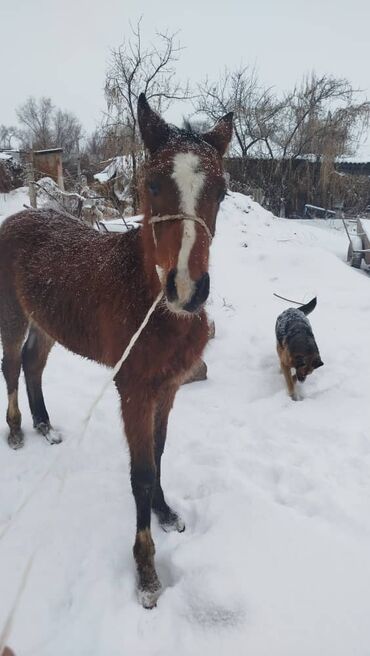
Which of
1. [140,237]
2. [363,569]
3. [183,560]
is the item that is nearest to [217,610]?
[183,560]

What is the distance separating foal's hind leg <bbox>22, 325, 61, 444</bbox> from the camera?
3.35 meters

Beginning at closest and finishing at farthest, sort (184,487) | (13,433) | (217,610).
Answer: (217,610), (184,487), (13,433)

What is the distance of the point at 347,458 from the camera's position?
2977 mm

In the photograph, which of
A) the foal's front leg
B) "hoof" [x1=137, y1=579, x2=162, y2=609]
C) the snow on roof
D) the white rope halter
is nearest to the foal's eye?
the white rope halter

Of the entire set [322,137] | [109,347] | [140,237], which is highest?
[322,137]

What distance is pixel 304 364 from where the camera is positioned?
13.7 feet

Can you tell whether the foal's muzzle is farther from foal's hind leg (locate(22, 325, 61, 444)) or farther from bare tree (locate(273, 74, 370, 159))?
bare tree (locate(273, 74, 370, 159))

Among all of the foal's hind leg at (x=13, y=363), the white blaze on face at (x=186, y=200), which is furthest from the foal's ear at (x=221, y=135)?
the foal's hind leg at (x=13, y=363)

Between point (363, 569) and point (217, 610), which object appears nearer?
point (217, 610)

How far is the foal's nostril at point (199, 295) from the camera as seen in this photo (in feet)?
4.93

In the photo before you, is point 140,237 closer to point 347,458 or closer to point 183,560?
point 183,560

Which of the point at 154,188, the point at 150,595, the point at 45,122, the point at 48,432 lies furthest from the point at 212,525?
the point at 45,122

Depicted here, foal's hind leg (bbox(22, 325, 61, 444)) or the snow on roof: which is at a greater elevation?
the snow on roof

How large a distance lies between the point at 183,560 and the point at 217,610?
341 millimetres
